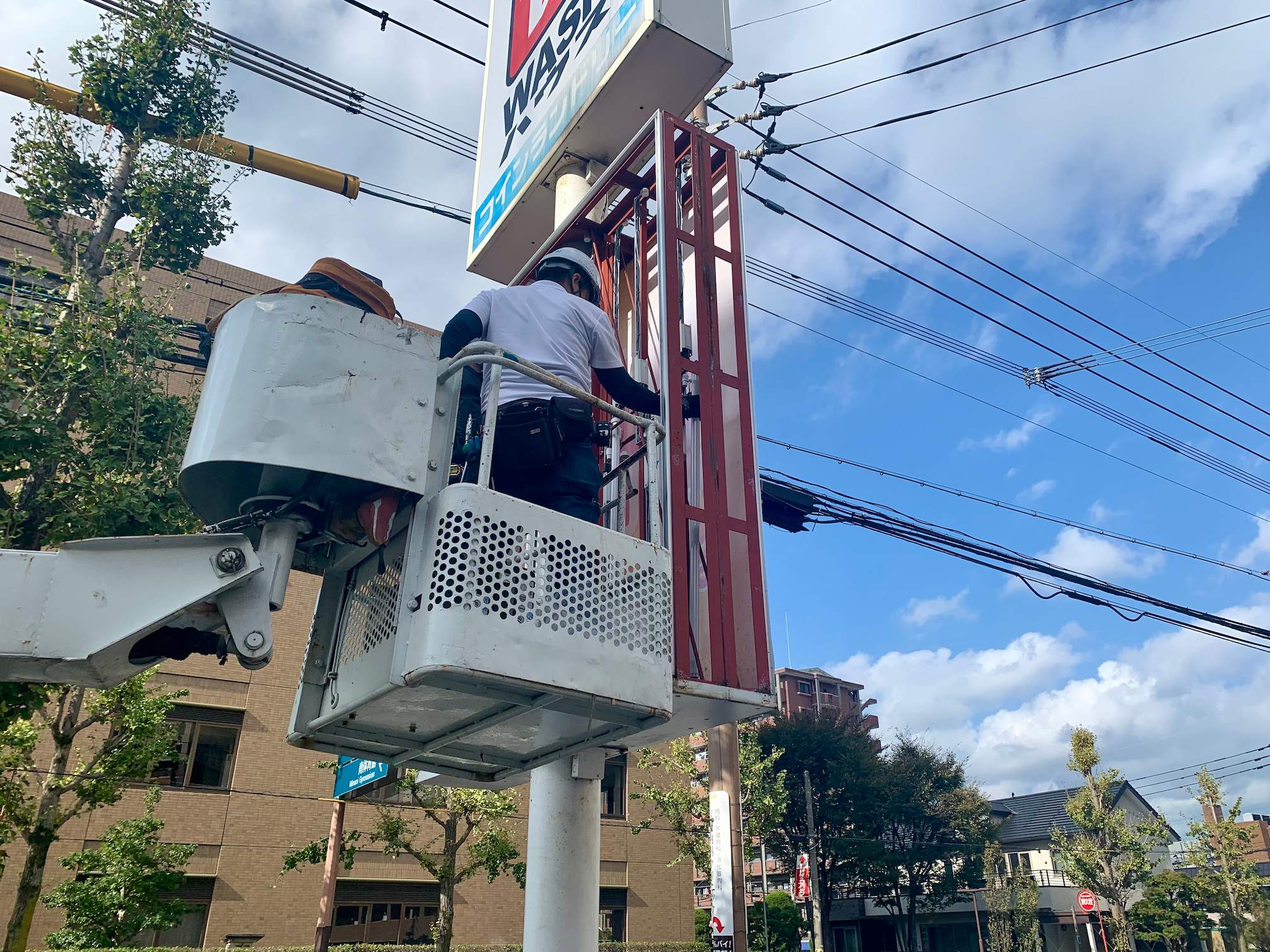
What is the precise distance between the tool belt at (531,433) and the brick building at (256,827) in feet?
62.9

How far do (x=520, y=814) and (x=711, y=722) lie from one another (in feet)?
A: 73.7

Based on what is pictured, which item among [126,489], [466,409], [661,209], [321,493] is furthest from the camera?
[126,489]

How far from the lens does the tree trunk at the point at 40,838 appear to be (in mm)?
12609

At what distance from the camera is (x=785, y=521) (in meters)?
12.4

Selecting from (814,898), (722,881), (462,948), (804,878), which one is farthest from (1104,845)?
(722,881)

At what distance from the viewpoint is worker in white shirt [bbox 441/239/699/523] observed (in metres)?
3.80

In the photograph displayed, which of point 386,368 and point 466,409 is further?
point 466,409

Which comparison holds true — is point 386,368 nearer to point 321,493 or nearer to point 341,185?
point 321,493

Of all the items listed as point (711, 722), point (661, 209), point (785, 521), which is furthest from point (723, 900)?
point (661, 209)

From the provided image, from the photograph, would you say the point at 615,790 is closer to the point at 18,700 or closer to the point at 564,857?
the point at 18,700

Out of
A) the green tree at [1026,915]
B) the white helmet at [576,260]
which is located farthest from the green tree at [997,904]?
the white helmet at [576,260]

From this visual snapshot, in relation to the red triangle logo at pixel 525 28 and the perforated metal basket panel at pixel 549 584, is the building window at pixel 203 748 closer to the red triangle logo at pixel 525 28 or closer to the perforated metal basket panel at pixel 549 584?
the red triangle logo at pixel 525 28

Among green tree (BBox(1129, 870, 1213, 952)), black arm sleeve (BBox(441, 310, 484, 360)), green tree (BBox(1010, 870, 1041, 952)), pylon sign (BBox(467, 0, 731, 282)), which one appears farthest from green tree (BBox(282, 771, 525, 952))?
green tree (BBox(1129, 870, 1213, 952))

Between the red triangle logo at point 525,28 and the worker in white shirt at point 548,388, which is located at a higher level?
the red triangle logo at point 525,28
